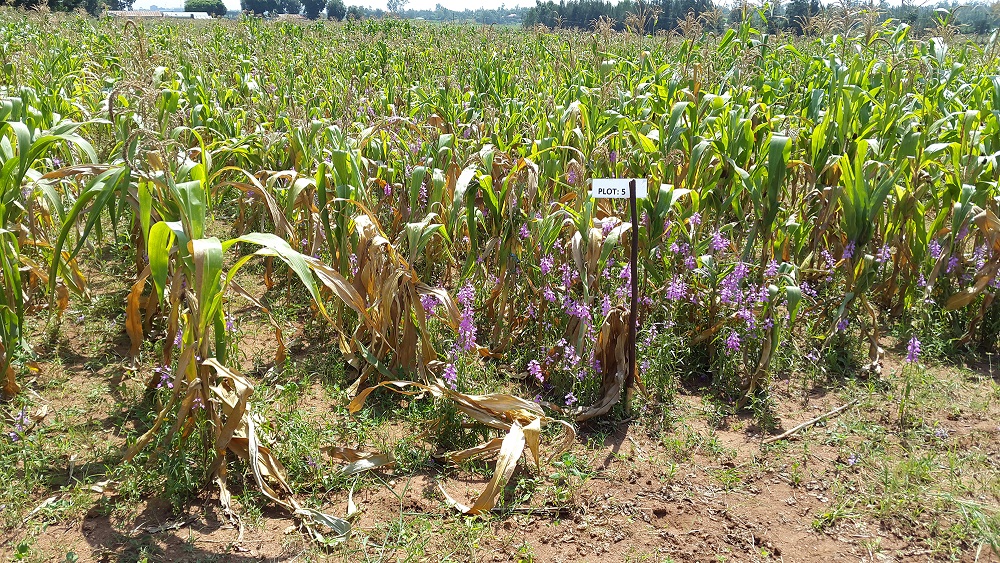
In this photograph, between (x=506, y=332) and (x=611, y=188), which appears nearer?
(x=611, y=188)

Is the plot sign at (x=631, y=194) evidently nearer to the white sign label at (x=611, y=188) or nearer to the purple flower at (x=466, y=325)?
the white sign label at (x=611, y=188)

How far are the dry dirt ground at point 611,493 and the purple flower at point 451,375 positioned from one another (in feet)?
0.88

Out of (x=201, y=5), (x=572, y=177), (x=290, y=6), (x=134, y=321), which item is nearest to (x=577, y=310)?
(x=572, y=177)

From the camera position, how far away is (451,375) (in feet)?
8.80

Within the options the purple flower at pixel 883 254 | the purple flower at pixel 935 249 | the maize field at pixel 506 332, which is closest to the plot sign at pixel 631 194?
the maize field at pixel 506 332

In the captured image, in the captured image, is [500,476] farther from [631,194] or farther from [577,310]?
[631,194]

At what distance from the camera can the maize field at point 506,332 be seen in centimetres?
225

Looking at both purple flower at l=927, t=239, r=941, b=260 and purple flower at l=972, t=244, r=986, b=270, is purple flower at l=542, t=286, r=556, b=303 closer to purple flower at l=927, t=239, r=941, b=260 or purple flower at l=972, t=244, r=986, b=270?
purple flower at l=927, t=239, r=941, b=260

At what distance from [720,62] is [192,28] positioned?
12798 mm

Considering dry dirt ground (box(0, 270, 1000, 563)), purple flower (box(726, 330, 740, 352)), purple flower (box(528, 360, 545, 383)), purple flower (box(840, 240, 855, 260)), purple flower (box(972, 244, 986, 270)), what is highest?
purple flower (box(840, 240, 855, 260))

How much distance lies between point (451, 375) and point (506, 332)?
2.06 feet

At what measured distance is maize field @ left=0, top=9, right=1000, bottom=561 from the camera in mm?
2254

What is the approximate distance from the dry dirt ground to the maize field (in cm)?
1

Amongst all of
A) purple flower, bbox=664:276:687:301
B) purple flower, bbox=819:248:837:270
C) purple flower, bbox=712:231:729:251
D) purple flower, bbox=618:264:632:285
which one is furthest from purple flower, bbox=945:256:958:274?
purple flower, bbox=618:264:632:285
